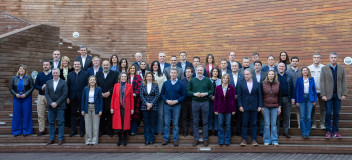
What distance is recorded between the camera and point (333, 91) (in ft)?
20.3

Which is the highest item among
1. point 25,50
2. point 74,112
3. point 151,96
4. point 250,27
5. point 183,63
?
point 250,27

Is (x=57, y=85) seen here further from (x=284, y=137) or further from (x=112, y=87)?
(x=284, y=137)

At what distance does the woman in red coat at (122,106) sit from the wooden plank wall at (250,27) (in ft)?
16.8

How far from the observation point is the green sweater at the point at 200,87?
243 inches

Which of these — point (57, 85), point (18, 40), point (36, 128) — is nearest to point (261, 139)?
point (57, 85)

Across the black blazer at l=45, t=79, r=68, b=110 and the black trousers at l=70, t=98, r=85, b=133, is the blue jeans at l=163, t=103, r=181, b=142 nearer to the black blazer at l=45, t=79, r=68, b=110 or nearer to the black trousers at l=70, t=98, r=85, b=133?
the black trousers at l=70, t=98, r=85, b=133

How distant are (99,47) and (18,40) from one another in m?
3.82

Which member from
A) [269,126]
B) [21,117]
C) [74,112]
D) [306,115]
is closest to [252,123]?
[269,126]

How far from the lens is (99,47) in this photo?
12203 mm

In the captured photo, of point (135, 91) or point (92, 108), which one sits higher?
point (135, 91)

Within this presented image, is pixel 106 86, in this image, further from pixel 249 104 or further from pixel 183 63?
pixel 249 104

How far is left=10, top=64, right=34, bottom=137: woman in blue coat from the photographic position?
6730 millimetres

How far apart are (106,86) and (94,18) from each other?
21.4 ft

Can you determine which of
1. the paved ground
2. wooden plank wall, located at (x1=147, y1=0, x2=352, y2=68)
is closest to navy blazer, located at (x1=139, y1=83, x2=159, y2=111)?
the paved ground
